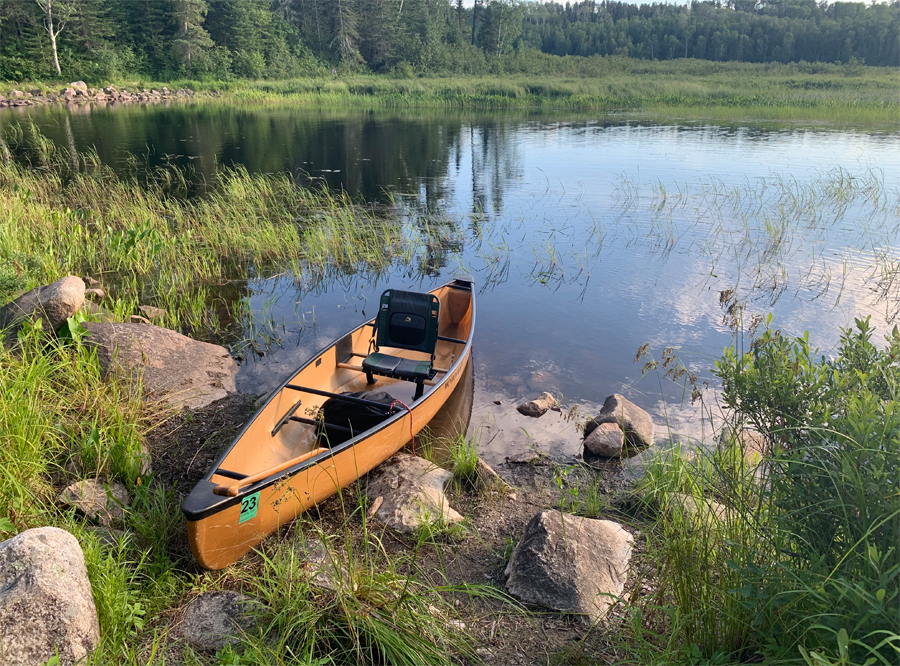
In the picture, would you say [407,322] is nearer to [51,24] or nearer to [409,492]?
[409,492]

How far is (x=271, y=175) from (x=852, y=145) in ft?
64.0

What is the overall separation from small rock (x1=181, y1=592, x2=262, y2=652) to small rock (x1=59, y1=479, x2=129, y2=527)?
890 millimetres

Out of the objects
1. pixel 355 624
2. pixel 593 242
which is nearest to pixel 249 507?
pixel 355 624

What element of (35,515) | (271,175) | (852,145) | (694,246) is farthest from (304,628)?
(852,145)

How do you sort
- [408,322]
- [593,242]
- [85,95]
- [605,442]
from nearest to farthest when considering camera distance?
[605,442] < [408,322] < [593,242] < [85,95]

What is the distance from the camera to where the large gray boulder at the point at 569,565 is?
345cm

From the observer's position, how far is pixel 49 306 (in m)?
5.62

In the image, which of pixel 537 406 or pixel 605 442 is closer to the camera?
pixel 605 442

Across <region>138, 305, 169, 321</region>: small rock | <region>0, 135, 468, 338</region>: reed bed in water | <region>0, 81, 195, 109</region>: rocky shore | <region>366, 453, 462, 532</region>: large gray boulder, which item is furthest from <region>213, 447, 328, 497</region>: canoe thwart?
<region>0, 81, 195, 109</region>: rocky shore

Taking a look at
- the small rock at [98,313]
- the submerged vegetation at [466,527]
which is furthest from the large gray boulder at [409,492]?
the small rock at [98,313]

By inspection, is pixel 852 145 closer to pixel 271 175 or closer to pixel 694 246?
pixel 694 246

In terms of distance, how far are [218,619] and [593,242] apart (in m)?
10.8

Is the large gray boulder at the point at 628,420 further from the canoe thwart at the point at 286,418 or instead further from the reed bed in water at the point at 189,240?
the reed bed in water at the point at 189,240

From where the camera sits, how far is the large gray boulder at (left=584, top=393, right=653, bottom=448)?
580 centimetres
